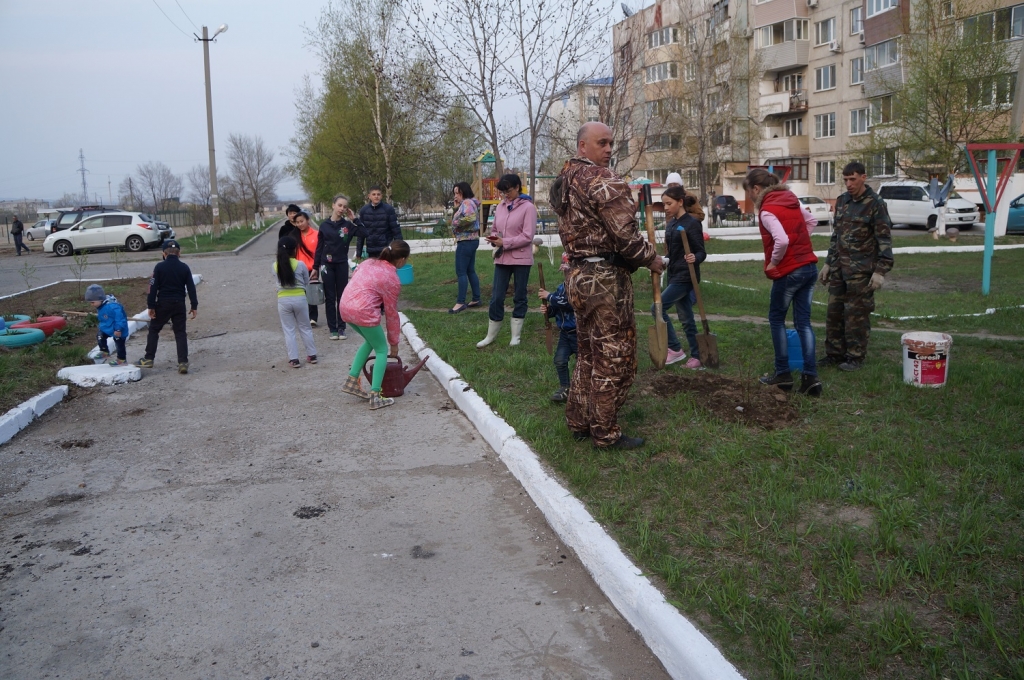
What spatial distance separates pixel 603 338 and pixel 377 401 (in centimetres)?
292

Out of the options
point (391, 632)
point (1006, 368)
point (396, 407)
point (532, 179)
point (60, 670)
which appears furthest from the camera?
point (532, 179)

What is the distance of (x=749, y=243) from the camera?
25984mm

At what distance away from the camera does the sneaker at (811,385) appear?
20.2ft

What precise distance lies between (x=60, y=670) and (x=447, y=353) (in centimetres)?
570

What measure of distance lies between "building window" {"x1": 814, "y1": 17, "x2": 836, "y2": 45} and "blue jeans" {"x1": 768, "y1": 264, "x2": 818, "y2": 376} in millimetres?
45874

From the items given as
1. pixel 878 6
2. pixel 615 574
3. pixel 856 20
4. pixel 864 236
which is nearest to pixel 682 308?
pixel 864 236

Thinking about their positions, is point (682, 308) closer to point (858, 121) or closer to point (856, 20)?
point (858, 121)

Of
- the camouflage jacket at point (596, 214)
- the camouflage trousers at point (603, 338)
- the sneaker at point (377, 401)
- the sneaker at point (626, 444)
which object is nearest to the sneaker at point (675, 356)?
the sneaker at point (626, 444)

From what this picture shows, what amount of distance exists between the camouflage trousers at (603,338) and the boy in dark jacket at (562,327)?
879mm

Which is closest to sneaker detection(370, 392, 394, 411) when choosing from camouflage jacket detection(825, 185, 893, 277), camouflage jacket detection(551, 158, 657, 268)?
camouflage jacket detection(551, 158, 657, 268)

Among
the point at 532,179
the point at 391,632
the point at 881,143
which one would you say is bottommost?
the point at 391,632

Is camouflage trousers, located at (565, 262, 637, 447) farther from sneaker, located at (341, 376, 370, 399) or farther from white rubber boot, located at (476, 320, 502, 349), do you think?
white rubber boot, located at (476, 320, 502, 349)

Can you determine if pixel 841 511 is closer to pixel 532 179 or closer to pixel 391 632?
pixel 391 632

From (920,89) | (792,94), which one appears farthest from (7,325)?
(792,94)
